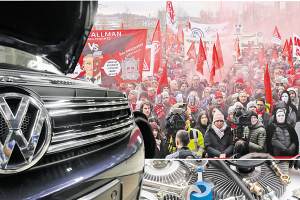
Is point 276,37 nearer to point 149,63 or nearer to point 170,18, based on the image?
point 170,18

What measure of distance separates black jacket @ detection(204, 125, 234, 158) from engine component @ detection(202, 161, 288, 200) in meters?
0.89

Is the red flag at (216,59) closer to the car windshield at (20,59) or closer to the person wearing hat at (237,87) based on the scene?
the person wearing hat at (237,87)

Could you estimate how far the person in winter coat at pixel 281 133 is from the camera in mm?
2969

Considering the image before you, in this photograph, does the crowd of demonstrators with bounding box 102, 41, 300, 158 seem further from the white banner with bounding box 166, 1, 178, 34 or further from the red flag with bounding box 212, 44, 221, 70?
the white banner with bounding box 166, 1, 178, 34

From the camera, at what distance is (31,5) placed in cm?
105

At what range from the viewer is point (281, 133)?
3004 millimetres

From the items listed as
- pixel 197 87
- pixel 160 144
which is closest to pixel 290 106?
pixel 197 87

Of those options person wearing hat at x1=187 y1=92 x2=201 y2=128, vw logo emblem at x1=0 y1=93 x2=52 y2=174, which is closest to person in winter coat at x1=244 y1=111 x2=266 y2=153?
person wearing hat at x1=187 y1=92 x2=201 y2=128

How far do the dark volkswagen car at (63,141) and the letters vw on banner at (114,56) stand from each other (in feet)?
6.26

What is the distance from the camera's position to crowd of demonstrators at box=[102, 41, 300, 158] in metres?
2.94

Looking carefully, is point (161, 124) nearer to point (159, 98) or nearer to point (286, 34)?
point (159, 98)

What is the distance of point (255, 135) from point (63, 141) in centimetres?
314

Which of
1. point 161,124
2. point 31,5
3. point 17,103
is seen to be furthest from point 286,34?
point 17,103

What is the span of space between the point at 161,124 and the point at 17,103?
→ 2.62 meters
